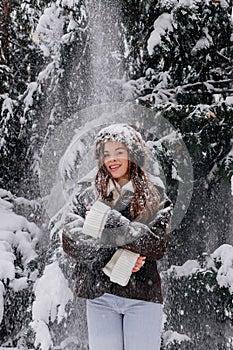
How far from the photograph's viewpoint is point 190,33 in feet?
16.8

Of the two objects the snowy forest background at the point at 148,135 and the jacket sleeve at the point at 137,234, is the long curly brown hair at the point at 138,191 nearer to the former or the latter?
the jacket sleeve at the point at 137,234

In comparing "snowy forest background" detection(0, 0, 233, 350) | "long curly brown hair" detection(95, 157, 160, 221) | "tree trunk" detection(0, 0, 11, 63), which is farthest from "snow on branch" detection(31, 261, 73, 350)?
"tree trunk" detection(0, 0, 11, 63)

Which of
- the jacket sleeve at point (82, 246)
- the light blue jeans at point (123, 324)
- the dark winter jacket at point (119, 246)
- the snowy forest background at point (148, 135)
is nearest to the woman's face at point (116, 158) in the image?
the dark winter jacket at point (119, 246)

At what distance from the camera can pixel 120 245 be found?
263 cm

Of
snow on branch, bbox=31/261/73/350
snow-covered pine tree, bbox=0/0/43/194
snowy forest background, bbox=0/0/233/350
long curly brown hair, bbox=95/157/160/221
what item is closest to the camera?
long curly brown hair, bbox=95/157/160/221

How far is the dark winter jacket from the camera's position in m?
2.60

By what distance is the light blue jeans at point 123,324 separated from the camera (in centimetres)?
256

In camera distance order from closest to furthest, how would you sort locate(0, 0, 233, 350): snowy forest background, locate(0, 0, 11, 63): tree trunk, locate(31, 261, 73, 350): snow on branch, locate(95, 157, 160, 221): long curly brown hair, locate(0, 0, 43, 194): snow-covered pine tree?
locate(95, 157, 160, 221): long curly brown hair → locate(31, 261, 73, 350): snow on branch → locate(0, 0, 233, 350): snowy forest background → locate(0, 0, 43, 194): snow-covered pine tree → locate(0, 0, 11, 63): tree trunk


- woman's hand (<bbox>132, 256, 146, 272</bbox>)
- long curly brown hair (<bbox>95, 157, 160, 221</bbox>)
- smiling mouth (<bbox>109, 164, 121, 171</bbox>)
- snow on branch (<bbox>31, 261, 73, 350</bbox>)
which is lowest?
snow on branch (<bbox>31, 261, 73, 350</bbox>)

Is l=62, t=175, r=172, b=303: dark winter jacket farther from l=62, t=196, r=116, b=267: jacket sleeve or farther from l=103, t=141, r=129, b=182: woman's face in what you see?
l=103, t=141, r=129, b=182: woman's face

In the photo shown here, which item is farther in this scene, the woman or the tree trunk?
the tree trunk

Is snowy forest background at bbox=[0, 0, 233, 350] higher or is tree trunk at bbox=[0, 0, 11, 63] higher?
tree trunk at bbox=[0, 0, 11, 63]

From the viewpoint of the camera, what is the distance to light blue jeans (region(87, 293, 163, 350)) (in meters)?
2.56

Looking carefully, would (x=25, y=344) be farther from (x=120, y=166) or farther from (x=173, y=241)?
(x=120, y=166)
